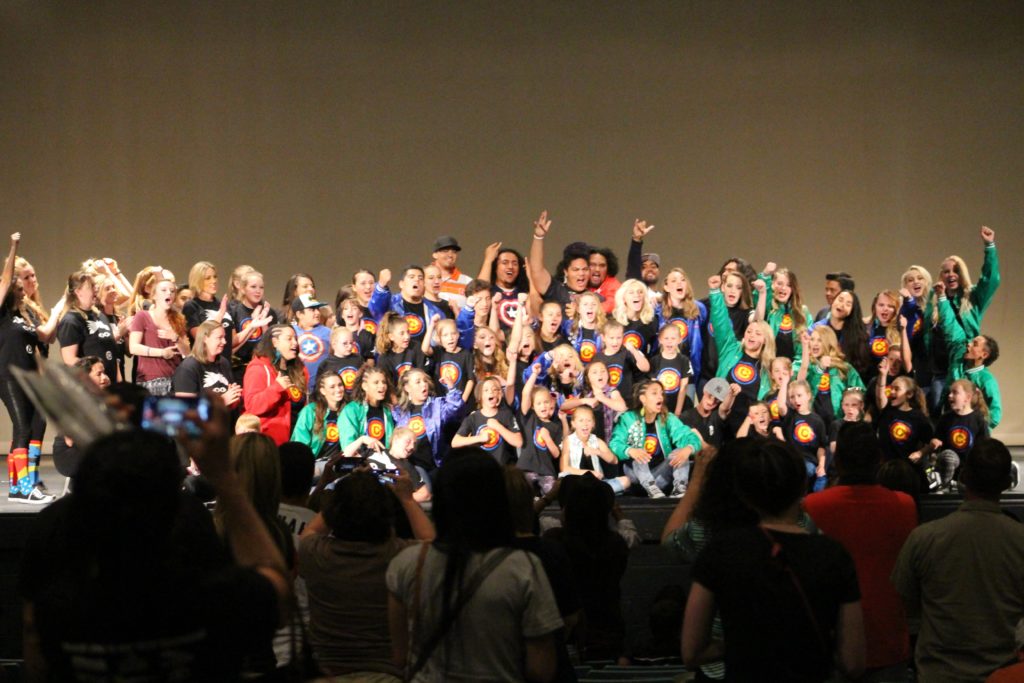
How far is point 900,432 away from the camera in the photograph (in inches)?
313

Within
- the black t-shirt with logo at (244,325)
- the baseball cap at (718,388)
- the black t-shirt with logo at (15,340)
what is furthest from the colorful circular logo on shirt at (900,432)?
the black t-shirt with logo at (15,340)

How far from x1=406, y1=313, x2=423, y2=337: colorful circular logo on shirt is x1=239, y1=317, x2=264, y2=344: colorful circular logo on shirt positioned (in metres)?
0.98

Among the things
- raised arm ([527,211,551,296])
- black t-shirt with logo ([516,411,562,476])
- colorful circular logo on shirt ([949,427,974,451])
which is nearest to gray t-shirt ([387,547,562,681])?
black t-shirt with logo ([516,411,562,476])

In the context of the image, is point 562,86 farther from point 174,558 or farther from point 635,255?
point 174,558

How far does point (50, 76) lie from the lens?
11570 mm

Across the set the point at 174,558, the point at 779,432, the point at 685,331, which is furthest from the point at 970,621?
the point at 685,331

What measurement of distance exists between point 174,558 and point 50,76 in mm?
10996

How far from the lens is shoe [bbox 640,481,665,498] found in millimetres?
7465

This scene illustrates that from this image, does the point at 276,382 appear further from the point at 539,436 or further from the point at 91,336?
the point at 539,436

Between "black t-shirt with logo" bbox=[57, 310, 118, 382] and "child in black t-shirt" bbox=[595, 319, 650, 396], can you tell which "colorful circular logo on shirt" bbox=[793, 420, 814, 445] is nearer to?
"child in black t-shirt" bbox=[595, 319, 650, 396]

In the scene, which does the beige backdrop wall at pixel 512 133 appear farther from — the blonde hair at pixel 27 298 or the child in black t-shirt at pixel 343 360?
the blonde hair at pixel 27 298

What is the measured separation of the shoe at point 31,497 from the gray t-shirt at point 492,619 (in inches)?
208

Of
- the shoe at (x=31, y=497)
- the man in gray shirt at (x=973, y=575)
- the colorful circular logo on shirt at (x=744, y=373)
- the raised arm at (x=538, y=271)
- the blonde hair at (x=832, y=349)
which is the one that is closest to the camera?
the man in gray shirt at (x=973, y=575)

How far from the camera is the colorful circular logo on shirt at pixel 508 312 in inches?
330
